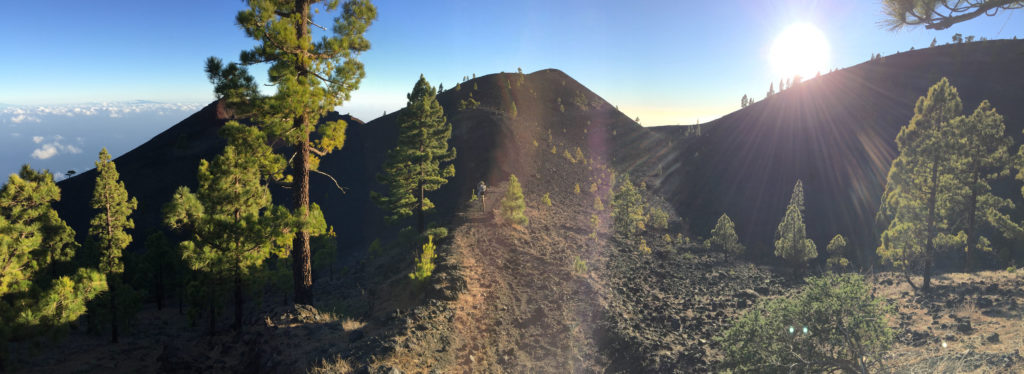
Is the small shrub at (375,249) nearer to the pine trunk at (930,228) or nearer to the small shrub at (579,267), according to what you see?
the small shrub at (579,267)

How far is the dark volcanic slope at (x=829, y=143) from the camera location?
40875mm

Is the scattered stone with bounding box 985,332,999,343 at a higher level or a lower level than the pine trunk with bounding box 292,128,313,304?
lower

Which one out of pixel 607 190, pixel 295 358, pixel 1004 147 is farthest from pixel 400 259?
pixel 1004 147

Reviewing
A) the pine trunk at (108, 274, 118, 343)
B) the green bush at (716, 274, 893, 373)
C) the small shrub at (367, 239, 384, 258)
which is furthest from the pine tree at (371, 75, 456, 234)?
the green bush at (716, 274, 893, 373)

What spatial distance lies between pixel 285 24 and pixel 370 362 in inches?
403

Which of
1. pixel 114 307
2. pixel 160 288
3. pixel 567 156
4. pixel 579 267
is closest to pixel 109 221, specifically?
pixel 114 307

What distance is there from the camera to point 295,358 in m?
10.7

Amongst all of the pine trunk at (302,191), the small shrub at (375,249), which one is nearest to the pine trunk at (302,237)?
the pine trunk at (302,191)

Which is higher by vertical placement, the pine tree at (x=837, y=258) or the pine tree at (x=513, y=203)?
the pine tree at (x=513, y=203)

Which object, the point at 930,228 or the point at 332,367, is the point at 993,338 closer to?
the point at 930,228

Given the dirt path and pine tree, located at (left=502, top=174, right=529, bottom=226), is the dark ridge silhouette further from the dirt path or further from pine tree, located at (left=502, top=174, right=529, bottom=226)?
the dirt path

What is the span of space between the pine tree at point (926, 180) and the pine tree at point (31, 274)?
40515 mm

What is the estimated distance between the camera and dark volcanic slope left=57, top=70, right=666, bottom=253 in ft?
150

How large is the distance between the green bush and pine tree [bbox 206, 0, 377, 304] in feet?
47.2
